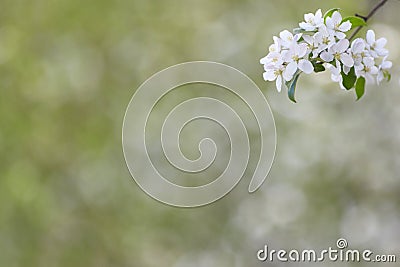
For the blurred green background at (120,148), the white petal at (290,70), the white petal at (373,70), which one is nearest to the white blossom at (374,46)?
the white petal at (373,70)

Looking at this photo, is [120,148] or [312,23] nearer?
[312,23]

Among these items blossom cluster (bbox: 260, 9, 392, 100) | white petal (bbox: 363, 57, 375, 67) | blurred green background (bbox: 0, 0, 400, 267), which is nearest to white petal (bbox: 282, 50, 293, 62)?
blossom cluster (bbox: 260, 9, 392, 100)

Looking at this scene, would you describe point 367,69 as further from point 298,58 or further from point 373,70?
point 298,58

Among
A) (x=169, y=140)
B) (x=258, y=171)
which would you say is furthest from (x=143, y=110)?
(x=258, y=171)

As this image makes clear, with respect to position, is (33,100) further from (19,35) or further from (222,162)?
(222,162)

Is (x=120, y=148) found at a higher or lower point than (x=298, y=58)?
higher

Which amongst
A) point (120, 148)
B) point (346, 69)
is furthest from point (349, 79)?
point (120, 148)

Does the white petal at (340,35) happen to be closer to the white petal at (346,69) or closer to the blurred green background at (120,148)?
the white petal at (346,69)
